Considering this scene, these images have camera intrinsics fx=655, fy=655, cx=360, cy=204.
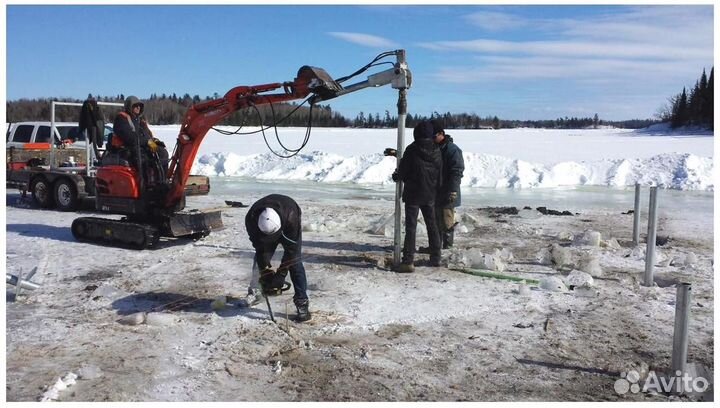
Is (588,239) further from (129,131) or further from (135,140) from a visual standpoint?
(129,131)

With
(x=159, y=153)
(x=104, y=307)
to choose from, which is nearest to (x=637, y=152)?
(x=159, y=153)

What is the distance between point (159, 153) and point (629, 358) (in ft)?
23.6

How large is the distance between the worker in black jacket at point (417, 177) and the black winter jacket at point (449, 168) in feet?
3.11

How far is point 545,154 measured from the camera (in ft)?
108

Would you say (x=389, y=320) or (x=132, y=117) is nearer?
(x=389, y=320)

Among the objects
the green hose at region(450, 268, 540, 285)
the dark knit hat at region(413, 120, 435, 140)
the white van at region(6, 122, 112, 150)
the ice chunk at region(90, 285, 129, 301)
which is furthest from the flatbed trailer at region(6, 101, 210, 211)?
the green hose at region(450, 268, 540, 285)

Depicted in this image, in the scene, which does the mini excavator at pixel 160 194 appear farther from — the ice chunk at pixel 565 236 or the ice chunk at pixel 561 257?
the ice chunk at pixel 565 236

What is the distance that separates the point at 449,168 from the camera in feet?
29.6

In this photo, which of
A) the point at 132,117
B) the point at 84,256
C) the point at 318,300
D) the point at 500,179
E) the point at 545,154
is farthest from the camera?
the point at 545,154

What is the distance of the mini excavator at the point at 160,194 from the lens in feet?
29.7

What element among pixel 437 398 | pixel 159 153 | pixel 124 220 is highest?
pixel 159 153

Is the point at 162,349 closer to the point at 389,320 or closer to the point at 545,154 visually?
the point at 389,320

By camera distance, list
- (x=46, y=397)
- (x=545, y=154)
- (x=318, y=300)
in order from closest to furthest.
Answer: (x=46, y=397)
(x=318, y=300)
(x=545, y=154)

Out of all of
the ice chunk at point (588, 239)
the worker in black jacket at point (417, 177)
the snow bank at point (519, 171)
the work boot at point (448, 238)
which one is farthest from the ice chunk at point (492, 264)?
the snow bank at point (519, 171)
